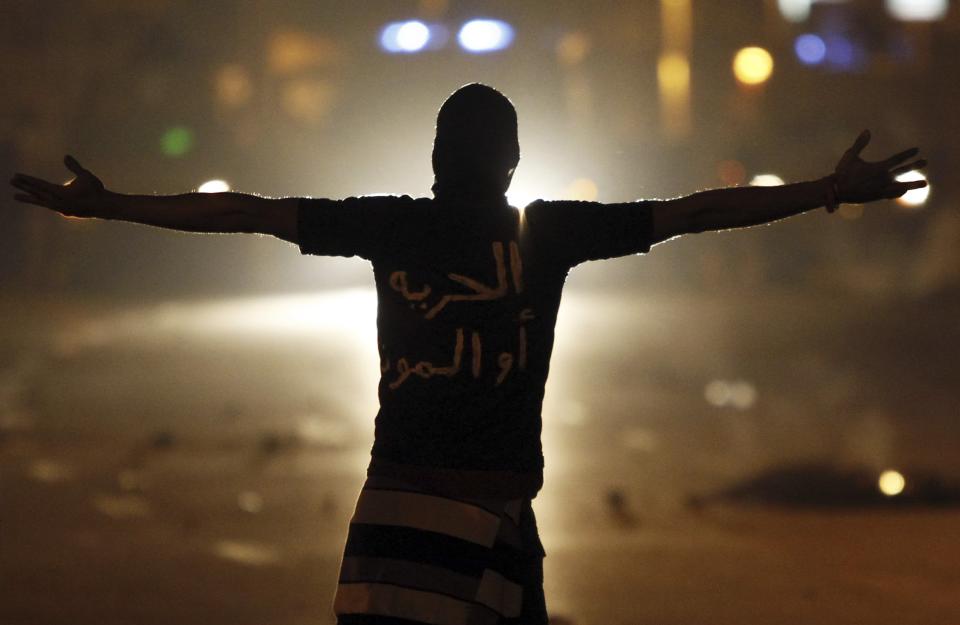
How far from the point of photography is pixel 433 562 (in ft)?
10.1

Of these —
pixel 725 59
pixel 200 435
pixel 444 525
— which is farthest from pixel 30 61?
pixel 444 525

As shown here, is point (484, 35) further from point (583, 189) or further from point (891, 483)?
point (583, 189)

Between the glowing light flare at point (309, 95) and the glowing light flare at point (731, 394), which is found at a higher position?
the glowing light flare at point (309, 95)

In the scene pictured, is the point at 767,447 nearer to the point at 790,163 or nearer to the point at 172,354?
the point at 172,354

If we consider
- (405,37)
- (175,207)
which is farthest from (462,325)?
(405,37)

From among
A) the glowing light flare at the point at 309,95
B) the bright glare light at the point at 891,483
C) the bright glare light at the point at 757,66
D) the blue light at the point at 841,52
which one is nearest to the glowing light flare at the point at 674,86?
the bright glare light at the point at 757,66

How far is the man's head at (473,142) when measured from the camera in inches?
126

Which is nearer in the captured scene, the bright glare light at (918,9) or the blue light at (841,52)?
the bright glare light at (918,9)

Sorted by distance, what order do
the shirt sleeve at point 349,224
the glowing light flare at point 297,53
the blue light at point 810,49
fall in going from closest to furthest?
the shirt sleeve at point 349,224 < the blue light at point 810,49 < the glowing light flare at point 297,53

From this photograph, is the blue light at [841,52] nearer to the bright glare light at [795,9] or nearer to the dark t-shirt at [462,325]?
the bright glare light at [795,9]

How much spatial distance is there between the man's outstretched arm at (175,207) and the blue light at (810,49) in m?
53.1

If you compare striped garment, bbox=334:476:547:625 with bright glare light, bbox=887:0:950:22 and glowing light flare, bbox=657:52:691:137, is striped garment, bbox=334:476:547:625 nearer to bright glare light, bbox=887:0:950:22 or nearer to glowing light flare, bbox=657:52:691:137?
bright glare light, bbox=887:0:950:22

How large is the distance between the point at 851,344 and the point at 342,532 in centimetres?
1210

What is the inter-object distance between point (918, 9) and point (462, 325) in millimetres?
50745
